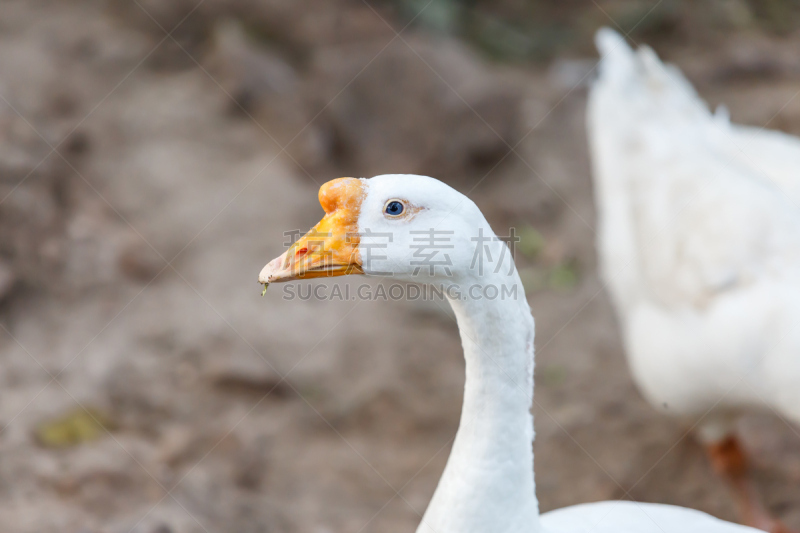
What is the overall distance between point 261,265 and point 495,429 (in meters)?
3.16

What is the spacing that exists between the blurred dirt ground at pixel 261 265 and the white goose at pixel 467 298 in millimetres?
1464

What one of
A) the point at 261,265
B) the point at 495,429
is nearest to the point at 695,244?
the point at 495,429

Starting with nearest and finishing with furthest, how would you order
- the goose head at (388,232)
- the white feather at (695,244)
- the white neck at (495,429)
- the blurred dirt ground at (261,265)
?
the goose head at (388,232) < the white neck at (495,429) < the white feather at (695,244) < the blurred dirt ground at (261,265)

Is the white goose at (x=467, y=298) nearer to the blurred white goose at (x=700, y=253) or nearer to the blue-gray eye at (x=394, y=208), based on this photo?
the blue-gray eye at (x=394, y=208)

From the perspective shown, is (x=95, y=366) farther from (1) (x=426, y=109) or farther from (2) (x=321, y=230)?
(1) (x=426, y=109)

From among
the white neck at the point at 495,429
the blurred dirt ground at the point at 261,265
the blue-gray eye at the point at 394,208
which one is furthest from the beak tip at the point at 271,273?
the blurred dirt ground at the point at 261,265

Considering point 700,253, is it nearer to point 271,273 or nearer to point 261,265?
point 271,273

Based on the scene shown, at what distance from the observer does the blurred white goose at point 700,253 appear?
9.52 ft

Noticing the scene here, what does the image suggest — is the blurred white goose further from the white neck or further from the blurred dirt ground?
the white neck

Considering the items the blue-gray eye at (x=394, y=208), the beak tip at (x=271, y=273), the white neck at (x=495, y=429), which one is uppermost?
the blue-gray eye at (x=394, y=208)

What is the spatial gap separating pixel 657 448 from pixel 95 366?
318 centimetres

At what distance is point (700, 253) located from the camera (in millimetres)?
3227

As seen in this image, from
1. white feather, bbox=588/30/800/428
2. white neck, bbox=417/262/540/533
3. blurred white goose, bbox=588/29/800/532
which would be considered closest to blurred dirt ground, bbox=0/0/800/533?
blurred white goose, bbox=588/29/800/532

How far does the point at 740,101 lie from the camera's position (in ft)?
20.8
